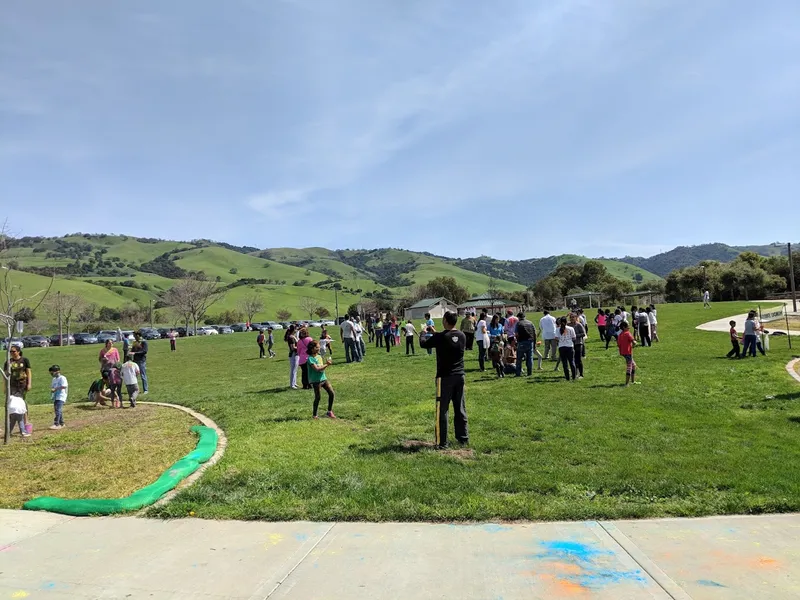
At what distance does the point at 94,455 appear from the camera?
25.3ft

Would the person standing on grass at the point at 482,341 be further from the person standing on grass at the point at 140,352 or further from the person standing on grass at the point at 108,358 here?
the person standing on grass at the point at 108,358

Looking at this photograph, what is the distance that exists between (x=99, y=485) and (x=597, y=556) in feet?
18.5

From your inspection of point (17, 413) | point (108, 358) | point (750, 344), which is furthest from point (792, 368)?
point (108, 358)

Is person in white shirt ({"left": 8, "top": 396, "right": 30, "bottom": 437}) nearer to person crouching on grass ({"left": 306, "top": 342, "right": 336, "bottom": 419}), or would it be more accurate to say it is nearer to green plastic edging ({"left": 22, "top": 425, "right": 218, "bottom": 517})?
green plastic edging ({"left": 22, "top": 425, "right": 218, "bottom": 517})

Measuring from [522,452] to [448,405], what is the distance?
118cm

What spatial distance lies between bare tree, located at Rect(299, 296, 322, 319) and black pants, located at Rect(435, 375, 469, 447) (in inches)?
4306

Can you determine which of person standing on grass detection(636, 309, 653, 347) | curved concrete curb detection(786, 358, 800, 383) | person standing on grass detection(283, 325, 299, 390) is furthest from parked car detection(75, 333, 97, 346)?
curved concrete curb detection(786, 358, 800, 383)

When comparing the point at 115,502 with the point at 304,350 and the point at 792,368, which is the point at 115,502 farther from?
the point at 792,368

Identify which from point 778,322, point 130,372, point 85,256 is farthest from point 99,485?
point 85,256

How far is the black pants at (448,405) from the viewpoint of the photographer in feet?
23.4

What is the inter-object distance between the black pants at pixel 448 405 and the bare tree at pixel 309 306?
10937cm

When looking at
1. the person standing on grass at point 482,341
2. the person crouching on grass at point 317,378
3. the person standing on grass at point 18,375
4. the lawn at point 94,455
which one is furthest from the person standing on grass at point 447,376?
the person standing on grass at point 482,341

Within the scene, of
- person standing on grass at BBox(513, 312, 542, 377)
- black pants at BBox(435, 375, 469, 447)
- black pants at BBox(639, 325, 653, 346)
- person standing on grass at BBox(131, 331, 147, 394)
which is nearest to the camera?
black pants at BBox(435, 375, 469, 447)

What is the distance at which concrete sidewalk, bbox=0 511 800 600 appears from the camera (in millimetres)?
3514
